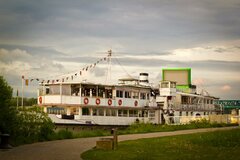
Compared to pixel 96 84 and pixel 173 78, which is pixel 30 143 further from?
pixel 173 78

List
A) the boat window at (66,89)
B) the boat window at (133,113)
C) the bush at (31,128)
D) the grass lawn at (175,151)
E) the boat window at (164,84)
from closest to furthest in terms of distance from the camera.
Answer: the grass lawn at (175,151) < the bush at (31,128) < the boat window at (66,89) < the boat window at (133,113) < the boat window at (164,84)

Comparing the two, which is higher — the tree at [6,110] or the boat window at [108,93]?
the boat window at [108,93]

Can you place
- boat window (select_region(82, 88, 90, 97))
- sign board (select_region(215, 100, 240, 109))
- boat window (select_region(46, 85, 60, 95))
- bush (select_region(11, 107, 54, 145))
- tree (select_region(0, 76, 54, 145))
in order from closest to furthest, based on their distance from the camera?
tree (select_region(0, 76, 54, 145)), bush (select_region(11, 107, 54, 145)), boat window (select_region(46, 85, 60, 95)), boat window (select_region(82, 88, 90, 97)), sign board (select_region(215, 100, 240, 109))

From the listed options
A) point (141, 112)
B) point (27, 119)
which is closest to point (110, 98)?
point (141, 112)

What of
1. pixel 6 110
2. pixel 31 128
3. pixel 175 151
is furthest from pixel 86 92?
pixel 175 151

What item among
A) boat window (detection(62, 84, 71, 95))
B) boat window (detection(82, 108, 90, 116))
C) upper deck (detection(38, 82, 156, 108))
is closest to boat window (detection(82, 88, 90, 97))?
upper deck (detection(38, 82, 156, 108))

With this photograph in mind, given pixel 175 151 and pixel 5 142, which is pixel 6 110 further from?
pixel 175 151

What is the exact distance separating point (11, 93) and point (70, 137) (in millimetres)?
6513

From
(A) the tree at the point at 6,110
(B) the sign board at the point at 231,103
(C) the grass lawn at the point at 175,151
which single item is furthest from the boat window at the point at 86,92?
(B) the sign board at the point at 231,103

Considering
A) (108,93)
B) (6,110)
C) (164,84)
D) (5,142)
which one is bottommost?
(5,142)

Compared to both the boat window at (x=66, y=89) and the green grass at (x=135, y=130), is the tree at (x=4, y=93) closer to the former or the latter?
the green grass at (x=135, y=130)

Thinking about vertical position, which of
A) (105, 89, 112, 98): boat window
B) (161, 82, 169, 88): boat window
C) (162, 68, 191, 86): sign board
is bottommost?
(105, 89, 112, 98): boat window

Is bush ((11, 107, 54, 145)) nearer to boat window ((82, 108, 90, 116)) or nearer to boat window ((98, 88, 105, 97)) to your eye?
boat window ((82, 108, 90, 116))

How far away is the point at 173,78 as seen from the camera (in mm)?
67250
